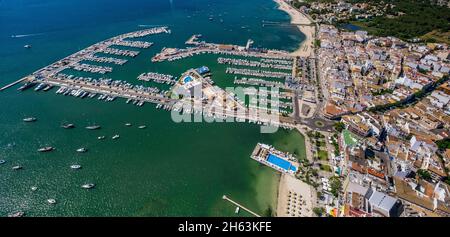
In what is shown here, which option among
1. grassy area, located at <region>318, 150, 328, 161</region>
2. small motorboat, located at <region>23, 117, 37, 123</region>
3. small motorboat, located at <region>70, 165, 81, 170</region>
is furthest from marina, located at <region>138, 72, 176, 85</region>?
grassy area, located at <region>318, 150, 328, 161</region>

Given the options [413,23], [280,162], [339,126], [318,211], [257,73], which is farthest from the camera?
[413,23]

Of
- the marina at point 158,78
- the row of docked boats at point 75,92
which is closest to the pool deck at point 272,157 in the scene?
the marina at point 158,78

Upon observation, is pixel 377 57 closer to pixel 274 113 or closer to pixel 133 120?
pixel 274 113

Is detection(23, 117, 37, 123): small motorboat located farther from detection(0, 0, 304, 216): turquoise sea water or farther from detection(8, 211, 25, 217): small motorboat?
detection(8, 211, 25, 217): small motorboat

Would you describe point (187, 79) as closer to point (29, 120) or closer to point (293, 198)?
point (29, 120)

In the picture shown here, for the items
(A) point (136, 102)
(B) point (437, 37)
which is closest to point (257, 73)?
(A) point (136, 102)
